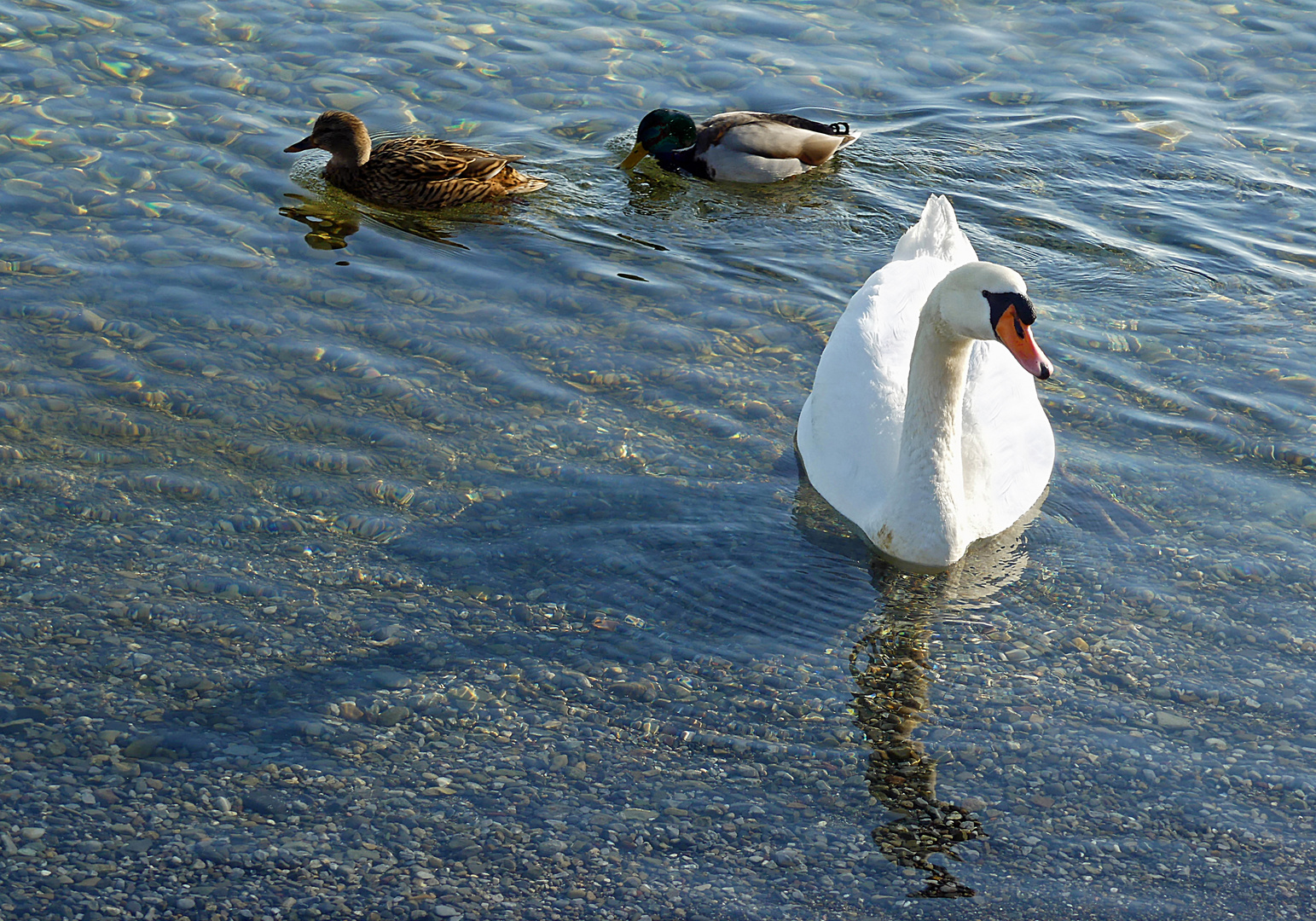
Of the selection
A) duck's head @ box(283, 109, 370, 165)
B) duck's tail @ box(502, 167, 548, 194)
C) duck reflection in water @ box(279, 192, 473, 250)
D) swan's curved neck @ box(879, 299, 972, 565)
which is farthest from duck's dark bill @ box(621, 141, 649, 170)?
swan's curved neck @ box(879, 299, 972, 565)

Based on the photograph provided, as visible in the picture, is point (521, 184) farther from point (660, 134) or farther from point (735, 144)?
point (735, 144)

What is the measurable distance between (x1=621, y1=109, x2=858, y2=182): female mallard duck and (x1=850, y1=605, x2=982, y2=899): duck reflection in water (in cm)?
495

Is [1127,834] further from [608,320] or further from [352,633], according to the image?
[608,320]

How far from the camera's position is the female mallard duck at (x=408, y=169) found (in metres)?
9.06

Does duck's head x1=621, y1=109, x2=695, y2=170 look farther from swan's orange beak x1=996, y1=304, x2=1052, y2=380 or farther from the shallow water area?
swan's orange beak x1=996, y1=304, x2=1052, y2=380

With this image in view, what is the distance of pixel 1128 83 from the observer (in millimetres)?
11828

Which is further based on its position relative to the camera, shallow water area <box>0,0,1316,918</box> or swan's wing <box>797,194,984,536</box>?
swan's wing <box>797,194,984,536</box>

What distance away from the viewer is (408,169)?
9.07 m

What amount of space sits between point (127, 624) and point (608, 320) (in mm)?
3461

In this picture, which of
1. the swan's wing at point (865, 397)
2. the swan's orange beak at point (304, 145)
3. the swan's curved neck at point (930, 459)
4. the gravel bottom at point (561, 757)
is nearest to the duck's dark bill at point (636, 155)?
the swan's orange beak at point (304, 145)

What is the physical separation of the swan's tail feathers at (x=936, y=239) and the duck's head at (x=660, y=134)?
2.71 m

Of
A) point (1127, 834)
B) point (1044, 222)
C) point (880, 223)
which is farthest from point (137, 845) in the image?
point (1044, 222)

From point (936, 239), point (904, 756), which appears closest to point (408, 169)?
point (936, 239)

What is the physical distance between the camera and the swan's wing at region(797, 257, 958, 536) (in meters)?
6.36
